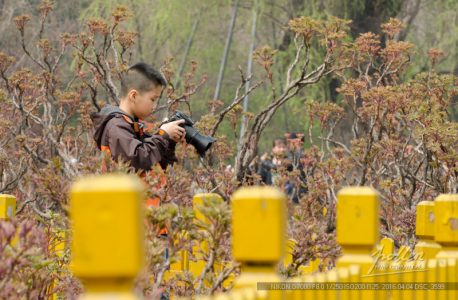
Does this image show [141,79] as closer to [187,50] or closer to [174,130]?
[174,130]

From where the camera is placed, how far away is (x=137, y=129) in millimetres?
5160

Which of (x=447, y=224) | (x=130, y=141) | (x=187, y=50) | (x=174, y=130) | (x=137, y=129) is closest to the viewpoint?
(x=447, y=224)

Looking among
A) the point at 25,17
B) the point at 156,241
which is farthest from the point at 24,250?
the point at 25,17

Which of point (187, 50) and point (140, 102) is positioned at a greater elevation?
point (187, 50)

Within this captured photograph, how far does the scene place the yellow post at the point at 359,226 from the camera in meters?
3.05

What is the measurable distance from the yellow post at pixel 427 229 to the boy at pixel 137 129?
1083 millimetres

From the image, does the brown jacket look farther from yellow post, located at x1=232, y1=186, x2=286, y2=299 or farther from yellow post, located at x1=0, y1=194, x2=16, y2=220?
yellow post, located at x1=232, y1=186, x2=286, y2=299

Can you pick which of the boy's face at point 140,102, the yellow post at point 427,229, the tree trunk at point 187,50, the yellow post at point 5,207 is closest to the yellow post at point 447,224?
the yellow post at point 427,229

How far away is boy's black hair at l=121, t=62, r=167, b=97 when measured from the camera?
5281 millimetres

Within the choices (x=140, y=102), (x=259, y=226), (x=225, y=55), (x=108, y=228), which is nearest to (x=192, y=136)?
(x=140, y=102)

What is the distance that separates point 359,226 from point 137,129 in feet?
7.36

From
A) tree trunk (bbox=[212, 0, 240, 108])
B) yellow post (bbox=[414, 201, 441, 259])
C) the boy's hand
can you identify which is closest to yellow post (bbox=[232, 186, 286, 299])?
yellow post (bbox=[414, 201, 441, 259])

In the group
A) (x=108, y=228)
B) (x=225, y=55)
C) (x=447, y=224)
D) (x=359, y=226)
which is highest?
(x=225, y=55)

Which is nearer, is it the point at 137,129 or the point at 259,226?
the point at 259,226
